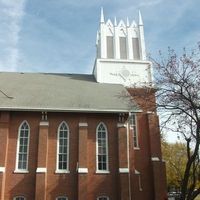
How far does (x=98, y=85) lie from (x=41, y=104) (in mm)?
6821

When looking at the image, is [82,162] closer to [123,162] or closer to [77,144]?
[77,144]

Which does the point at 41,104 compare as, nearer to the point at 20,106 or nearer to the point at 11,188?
the point at 20,106

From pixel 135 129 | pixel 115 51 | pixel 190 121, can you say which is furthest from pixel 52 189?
pixel 115 51

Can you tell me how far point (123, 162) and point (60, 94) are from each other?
7.78m

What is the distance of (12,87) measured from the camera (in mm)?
27938

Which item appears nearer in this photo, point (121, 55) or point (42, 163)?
point (42, 163)

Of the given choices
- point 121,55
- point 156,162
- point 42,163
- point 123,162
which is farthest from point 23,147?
point 121,55

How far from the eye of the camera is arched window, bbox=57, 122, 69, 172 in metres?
24.2

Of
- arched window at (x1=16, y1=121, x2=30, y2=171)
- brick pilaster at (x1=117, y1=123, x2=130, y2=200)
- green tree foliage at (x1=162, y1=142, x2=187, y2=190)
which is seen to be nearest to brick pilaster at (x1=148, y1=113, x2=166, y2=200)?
brick pilaster at (x1=117, y1=123, x2=130, y2=200)

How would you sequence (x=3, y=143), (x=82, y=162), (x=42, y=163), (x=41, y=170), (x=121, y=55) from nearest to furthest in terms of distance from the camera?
(x=41, y=170) → (x=42, y=163) → (x=3, y=143) → (x=82, y=162) → (x=121, y=55)

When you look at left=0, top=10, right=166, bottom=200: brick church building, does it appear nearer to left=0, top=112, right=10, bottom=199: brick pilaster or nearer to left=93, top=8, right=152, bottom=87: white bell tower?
left=0, top=112, right=10, bottom=199: brick pilaster

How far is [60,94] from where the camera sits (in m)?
27.5

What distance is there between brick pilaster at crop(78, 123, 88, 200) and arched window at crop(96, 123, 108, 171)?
3.63ft

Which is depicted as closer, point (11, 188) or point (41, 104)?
point (11, 188)
